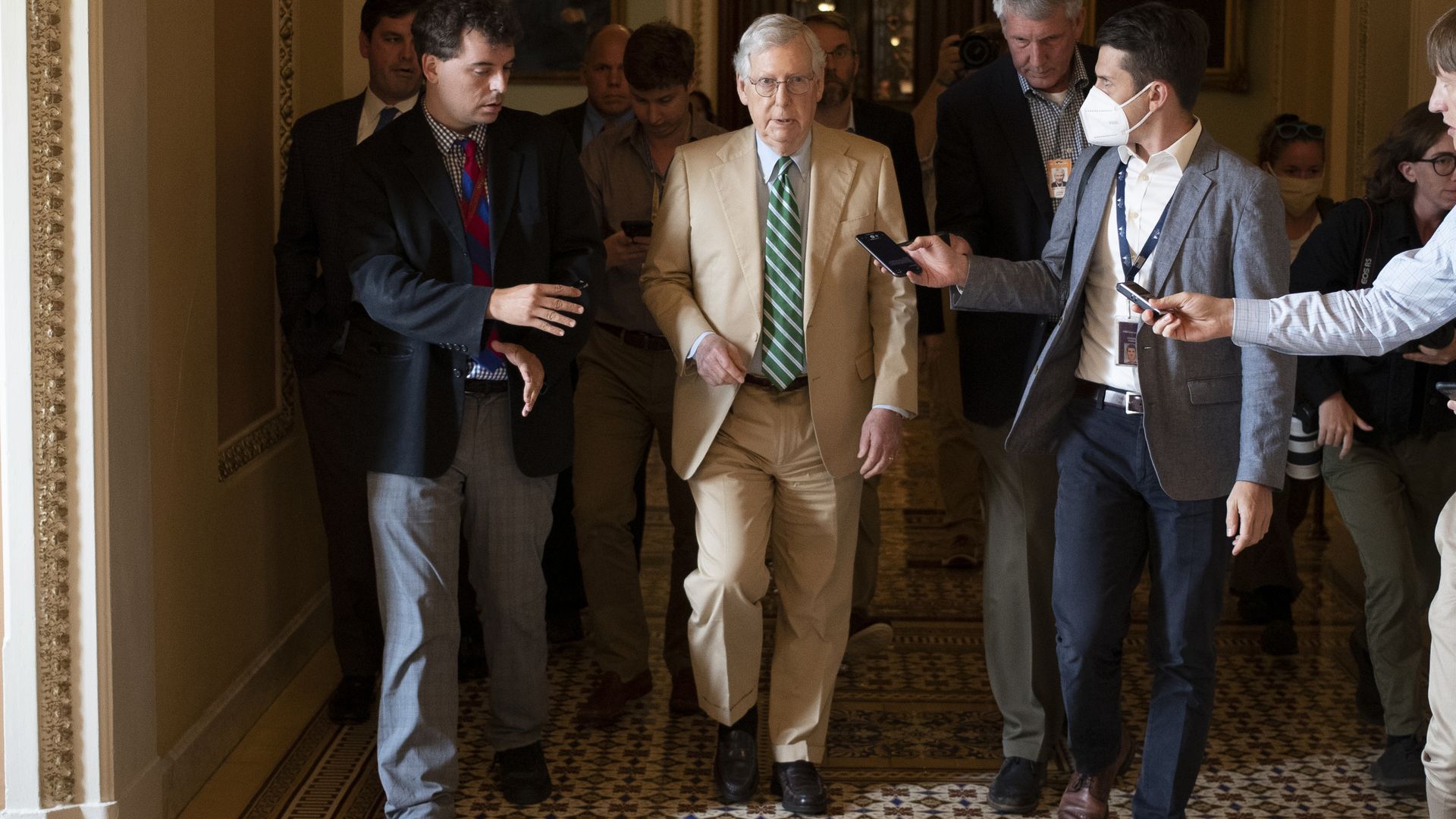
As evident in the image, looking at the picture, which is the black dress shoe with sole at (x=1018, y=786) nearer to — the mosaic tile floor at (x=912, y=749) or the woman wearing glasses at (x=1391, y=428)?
the mosaic tile floor at (x=912, y=749)

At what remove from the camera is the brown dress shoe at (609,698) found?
427 cm

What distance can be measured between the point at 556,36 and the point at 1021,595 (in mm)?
6944

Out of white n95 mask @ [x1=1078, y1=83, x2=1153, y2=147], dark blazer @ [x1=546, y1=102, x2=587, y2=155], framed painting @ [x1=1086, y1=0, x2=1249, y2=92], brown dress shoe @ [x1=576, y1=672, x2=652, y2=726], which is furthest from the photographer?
framed painting @ [x1=1086, y1=0, x2=1249, y2=92]

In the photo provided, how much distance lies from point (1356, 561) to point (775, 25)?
10.7 ft

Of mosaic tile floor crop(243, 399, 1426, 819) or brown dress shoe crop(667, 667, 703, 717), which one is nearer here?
mosaic tile floor crop(243, 399, 1426, 819)

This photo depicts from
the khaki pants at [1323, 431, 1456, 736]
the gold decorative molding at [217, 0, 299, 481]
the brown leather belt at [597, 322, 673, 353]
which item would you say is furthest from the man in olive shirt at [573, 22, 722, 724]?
the khaki pants at [1323, 431, 1456, 736]

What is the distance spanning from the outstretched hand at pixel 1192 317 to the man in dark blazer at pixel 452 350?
1220 mm

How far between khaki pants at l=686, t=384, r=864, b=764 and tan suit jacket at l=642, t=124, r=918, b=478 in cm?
7

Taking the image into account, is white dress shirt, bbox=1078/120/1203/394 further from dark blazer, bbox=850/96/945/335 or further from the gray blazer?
dark blazer, bbox=850/96/945/335

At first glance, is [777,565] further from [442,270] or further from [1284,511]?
[1284,511]

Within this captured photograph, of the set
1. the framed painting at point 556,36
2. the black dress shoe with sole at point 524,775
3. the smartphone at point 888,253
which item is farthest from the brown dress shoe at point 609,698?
the framed painting at point 556,36

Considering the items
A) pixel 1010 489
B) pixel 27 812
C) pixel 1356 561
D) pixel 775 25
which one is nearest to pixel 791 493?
pixel 1010 489

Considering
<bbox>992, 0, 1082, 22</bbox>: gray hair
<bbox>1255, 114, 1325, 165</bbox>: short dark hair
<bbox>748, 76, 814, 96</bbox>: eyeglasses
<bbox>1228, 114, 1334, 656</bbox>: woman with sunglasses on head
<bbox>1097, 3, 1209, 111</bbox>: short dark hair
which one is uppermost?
<bbox>992, 0, 1082, 22</bbox>: gray hair

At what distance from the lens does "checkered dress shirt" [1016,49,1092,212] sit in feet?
12.4
